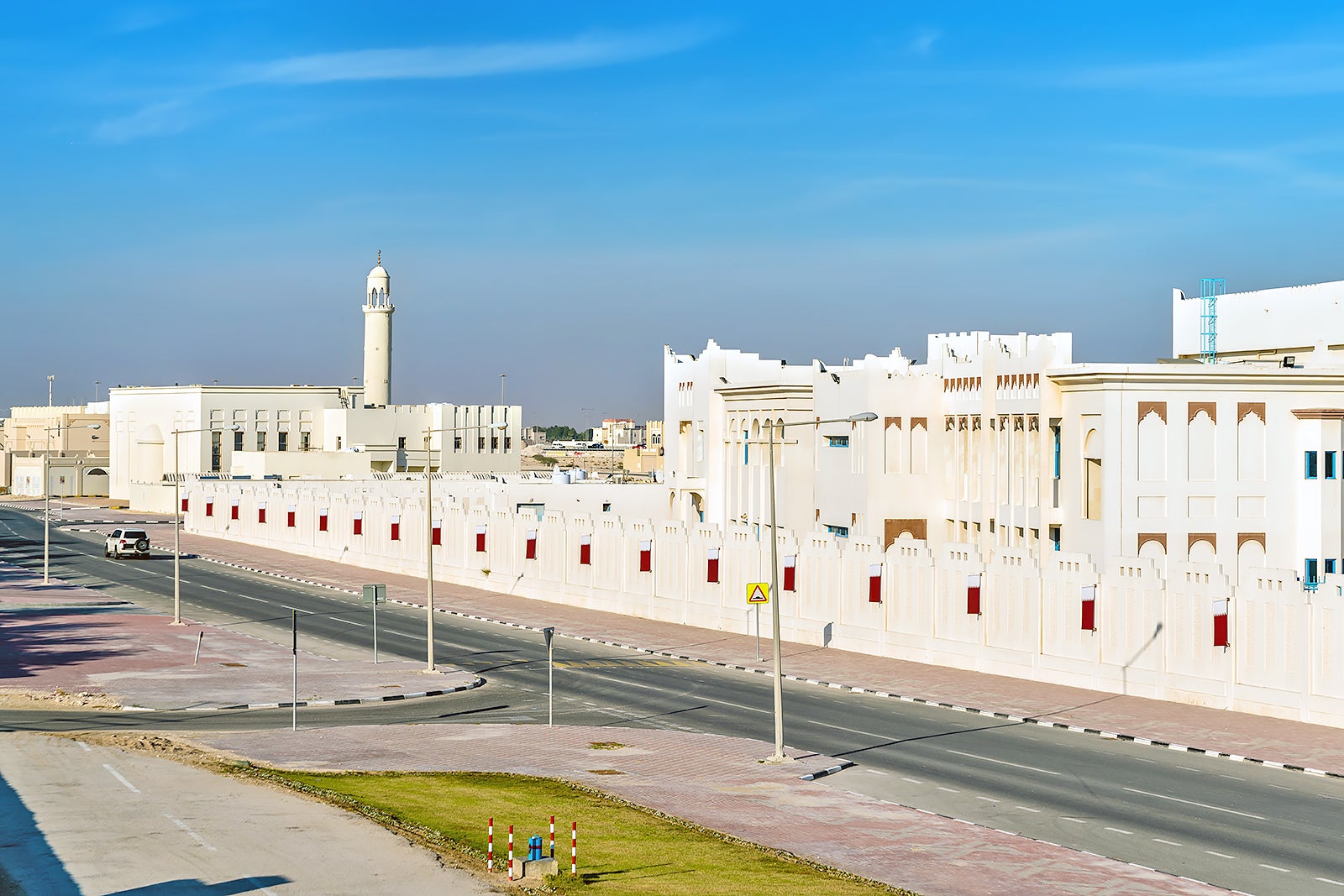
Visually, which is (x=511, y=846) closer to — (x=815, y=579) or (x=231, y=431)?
(x=815, y=579)

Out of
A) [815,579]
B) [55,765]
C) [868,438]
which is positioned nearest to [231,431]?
[868,438]

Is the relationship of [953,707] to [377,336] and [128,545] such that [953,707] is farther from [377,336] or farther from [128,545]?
[377,336]

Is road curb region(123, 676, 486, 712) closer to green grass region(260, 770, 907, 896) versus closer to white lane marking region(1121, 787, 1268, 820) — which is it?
green grass region(260, 770, 907, 896)

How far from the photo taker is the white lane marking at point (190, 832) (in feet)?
75.7

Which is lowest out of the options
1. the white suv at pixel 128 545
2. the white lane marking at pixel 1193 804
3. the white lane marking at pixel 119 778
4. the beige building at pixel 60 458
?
the white lane marking at pixel 1193 804

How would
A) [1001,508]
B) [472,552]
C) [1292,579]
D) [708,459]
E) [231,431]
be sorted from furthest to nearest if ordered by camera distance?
[231,431] → [708,459] → [472,552] → [1001,508] → [1292,579]

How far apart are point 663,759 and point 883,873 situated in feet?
32.3

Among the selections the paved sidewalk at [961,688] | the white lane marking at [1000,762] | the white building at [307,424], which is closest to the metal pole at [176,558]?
the paved sidewalk at [961,688]

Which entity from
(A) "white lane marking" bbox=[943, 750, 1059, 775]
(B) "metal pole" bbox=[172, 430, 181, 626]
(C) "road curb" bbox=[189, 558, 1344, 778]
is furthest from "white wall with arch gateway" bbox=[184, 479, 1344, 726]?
(B) "metal pole" bbox=[172, 430, 181, 626]

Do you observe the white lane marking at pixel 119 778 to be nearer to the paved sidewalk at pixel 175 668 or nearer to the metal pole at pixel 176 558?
the paved sidewalk at pixel 175 668

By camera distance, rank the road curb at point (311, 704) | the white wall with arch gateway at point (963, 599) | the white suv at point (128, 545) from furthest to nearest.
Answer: the white suv at point (128, 545) → the road curb at point (311, 704) → the white wall with arch gateway at point (963, 599)

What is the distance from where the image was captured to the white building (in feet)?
446

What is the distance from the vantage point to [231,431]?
5571 inches

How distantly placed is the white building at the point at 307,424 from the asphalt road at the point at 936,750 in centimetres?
7859
